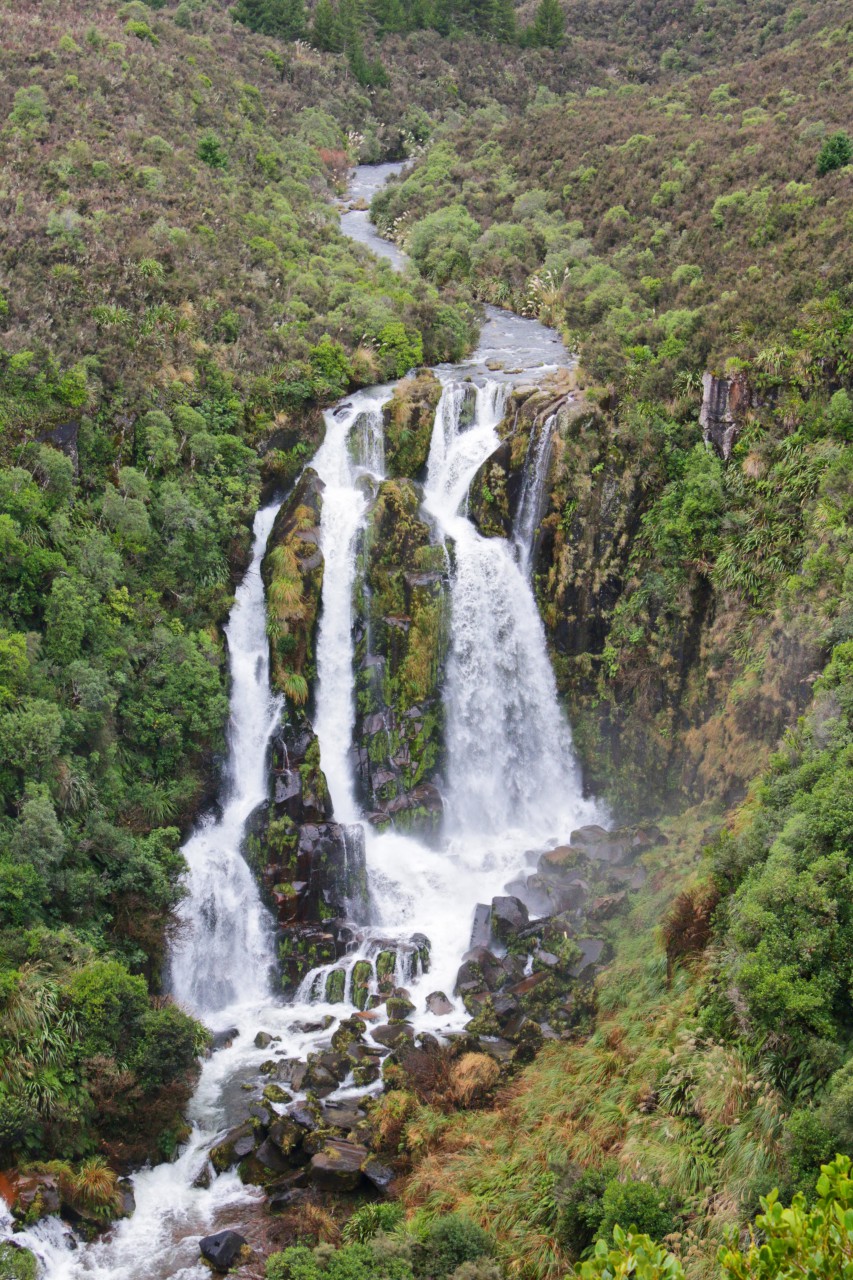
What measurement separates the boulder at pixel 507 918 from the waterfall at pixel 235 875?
6175 millimetres

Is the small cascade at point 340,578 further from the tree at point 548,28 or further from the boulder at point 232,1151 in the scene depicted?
the tree at point 548,28

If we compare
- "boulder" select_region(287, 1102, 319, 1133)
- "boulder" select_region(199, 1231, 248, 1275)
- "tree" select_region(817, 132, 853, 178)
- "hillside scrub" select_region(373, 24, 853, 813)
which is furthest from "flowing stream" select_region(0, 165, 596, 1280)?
"tree" select_region(817, 132, 853, 178)

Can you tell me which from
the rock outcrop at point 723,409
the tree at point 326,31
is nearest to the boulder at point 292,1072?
the rock outcrop at point 723,409

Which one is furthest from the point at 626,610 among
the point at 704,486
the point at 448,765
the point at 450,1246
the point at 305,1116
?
the point at 450,1246

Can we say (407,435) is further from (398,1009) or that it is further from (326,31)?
(326,31)

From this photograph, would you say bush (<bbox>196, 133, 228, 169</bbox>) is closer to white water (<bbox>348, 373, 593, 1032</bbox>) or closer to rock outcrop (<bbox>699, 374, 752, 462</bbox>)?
white water (<bbox>348, 373, 593, 1032</bbox>)

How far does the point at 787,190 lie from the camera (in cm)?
3731

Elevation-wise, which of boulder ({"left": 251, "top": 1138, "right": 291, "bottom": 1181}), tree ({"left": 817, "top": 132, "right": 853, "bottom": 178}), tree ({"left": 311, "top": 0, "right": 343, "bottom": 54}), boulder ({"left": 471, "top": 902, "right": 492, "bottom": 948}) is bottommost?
boulder ({"left": 251, "top": 1138, "right": 291, "bottom": 1181})

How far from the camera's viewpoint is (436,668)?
30.6 metres

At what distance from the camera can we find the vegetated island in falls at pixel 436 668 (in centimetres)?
1677

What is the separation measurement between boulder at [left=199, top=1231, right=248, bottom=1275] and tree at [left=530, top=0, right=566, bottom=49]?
8086 cm

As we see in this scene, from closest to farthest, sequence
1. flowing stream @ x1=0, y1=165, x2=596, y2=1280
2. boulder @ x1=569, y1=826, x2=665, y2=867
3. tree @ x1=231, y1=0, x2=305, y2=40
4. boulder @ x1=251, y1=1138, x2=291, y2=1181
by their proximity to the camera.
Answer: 1. boulder @ x1=251, y1=1138, x2=291, y2=1181
2. flowing stream @ x1=0, y1=165, x2=596, y2=1280
3. boulder @ x1=569, y1=826, x2=665, y2=867
4. tree @ x1=231, y1=0, x2=305, y2=40

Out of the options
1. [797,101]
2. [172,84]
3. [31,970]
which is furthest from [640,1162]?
[172,84]

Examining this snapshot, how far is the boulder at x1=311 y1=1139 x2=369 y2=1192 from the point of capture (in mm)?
18906
